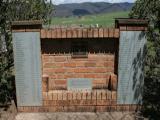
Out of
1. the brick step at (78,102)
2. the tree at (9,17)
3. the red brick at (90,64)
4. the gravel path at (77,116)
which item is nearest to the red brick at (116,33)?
the red brick at (90,64)

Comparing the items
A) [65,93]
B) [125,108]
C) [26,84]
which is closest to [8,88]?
[26,84]

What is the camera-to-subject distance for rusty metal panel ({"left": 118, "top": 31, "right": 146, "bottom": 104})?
6.84 m

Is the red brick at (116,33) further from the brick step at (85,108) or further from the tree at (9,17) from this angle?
the tree at (9,17)

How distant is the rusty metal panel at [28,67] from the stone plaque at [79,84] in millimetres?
681

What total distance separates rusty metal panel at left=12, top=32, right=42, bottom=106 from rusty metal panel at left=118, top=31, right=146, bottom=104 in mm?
1792

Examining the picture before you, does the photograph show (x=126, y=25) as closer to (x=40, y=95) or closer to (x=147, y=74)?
(x=40, y=95)

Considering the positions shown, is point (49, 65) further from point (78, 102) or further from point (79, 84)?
point (78, 102)

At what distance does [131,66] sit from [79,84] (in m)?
1.24

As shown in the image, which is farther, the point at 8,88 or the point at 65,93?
the point at 8,88

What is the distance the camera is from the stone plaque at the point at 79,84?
721 cm

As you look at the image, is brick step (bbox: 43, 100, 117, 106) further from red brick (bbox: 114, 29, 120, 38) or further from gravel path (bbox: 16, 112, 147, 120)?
red brick (bbox: 114, 29, 120, 38)

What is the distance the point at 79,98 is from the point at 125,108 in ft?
3.48

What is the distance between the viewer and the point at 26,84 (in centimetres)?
704

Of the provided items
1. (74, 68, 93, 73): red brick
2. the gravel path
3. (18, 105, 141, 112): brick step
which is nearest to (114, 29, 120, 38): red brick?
(74, 68, 93, 73): red brick
